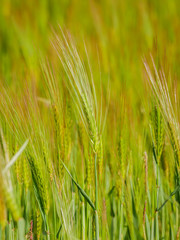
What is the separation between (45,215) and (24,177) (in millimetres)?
114

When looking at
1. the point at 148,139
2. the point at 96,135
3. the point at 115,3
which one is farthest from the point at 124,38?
the point at 96,135

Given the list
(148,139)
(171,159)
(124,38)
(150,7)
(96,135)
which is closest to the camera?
(96,135)

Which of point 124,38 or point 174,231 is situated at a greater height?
point 124,38

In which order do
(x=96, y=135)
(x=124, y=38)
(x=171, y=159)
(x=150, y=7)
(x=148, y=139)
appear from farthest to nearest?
1. (x=150, y=7)
2. (x=124, y=38)
3. (x=148, y=139)
4. (x=171, y=159)
5. (x=96, y=135)

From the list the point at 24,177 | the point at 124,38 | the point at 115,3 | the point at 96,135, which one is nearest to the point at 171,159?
the point at 96,135

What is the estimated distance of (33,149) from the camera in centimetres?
65

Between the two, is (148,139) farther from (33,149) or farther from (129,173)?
(33,149)

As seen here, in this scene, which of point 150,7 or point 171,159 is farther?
point 150,7

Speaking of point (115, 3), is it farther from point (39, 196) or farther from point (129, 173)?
point (39, 196)

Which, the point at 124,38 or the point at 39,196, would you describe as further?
the point at 124,38

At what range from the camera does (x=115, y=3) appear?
2.12 m

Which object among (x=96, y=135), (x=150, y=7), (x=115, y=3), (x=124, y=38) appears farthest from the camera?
(x=150, y=7)

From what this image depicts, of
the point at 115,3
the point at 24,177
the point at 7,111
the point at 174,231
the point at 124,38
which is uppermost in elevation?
the point at 115,3

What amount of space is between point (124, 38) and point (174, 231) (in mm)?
1178
